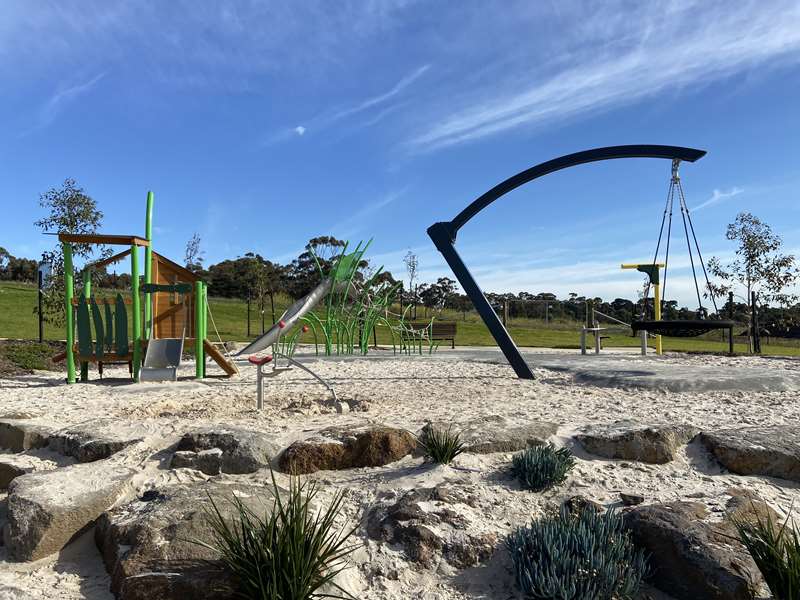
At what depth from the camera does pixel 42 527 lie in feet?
10.4

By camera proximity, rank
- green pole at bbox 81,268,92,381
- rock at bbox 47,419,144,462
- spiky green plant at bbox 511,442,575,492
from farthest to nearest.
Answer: green pole at bbox 81,268,92,381
rock at bbox 47,419,144,462
spiky green plant at bbox 511,442,575,492

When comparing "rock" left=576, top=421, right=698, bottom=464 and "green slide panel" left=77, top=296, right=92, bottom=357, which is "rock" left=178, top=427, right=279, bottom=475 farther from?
"green slide panel" left=77, top=296, right=92, bottom=357

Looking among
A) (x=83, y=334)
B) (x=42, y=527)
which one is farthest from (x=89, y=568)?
(x=83, y=334)

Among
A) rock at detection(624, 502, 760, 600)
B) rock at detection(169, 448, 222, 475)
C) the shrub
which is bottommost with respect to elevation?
rock at detection(624, 502, 760, 600)

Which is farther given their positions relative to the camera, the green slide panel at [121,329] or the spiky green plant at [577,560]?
the green slide panel at [121,329]

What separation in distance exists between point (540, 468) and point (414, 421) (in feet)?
5.56

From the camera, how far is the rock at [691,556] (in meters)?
2.72

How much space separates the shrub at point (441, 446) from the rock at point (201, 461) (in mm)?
1474

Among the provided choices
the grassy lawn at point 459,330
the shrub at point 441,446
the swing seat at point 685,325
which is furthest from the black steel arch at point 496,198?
the grassy lawn at point 459,330

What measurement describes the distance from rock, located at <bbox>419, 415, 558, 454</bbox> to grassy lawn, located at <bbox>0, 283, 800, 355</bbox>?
16.6 meters

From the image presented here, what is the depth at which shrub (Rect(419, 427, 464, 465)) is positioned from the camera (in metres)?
3.93

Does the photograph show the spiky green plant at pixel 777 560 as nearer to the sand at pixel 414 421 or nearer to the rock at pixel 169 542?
the sand at pixel 414 421

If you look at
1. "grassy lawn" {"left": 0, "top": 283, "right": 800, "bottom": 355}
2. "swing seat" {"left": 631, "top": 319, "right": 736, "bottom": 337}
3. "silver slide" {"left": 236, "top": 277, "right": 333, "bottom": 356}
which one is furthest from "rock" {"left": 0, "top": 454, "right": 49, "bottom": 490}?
"grassy lawn" {"left": 0, "top": 283, "right": 800, "bottom": 355}

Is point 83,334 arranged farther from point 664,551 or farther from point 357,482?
point 664,551
